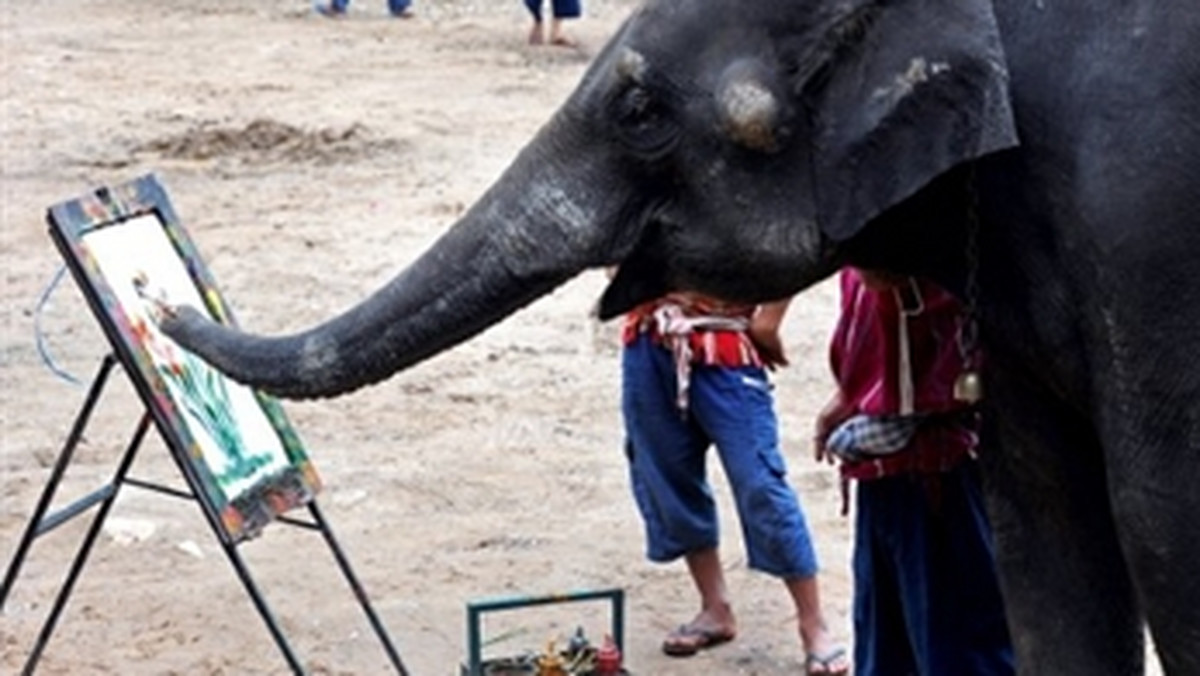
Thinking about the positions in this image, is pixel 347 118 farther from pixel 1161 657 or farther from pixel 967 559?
pixel 1161 657

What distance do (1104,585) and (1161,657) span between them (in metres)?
0.44

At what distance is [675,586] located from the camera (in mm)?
6477

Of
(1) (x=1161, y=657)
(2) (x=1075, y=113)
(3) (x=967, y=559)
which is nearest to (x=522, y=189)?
Result: (2) (x=1075, y=113)

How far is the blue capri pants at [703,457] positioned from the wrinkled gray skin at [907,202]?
7.58ft

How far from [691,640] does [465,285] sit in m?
2.89

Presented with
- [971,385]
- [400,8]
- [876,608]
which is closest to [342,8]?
[400,8]

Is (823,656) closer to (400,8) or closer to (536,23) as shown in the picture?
(536,23)

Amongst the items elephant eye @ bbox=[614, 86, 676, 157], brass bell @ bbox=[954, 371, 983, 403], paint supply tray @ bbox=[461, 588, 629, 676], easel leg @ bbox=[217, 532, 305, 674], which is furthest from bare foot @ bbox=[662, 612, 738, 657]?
elephant eye @ bbox=[614, 86, 676, 157]

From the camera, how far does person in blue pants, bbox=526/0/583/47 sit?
1547cm

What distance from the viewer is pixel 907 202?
3234 mm

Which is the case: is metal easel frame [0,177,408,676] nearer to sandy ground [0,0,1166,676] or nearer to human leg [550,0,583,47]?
sandy ground [0,0,1166,676]

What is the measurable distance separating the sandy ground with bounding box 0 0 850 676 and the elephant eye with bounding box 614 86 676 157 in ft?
9.39

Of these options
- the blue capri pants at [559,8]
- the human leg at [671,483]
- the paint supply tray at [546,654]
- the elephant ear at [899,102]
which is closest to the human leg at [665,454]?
the human leg at [671,483]

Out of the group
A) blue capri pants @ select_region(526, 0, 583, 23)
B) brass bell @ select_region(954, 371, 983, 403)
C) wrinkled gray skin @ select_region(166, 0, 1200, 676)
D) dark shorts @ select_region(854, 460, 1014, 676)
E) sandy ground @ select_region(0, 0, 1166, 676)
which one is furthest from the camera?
blue capri pants @ select_region(526, 0, 583, 23)
